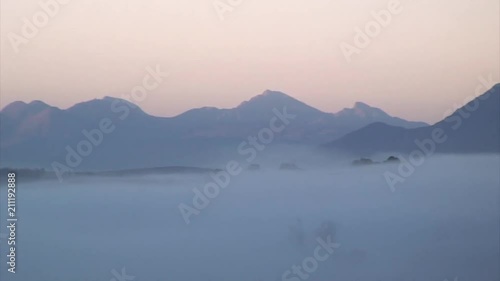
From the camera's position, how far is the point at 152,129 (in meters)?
2.97

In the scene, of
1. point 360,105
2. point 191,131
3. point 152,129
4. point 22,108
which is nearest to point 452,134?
point 360,105

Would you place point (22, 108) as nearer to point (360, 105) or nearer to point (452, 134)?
point (360, 105)

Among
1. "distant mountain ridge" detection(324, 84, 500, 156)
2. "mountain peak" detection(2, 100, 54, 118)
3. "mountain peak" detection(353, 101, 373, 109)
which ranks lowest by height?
"distant mountain ridge" detection(324, 84, 500, 156)

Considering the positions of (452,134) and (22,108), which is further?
(452,134)

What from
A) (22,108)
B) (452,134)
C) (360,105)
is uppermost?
(22,108)

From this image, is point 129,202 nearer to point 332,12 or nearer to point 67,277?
point 67,277

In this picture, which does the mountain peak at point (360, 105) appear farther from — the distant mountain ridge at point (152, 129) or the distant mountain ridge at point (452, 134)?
the distant mountain ridge at point (452, 134)

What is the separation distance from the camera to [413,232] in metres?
3.15

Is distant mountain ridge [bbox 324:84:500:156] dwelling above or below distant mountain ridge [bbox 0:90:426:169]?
below

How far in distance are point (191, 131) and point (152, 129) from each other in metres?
0.22

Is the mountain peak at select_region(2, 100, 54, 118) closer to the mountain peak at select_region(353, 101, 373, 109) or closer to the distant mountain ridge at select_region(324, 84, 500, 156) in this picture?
the distant mountain ridge at select_region(324, 84, 500, 156)

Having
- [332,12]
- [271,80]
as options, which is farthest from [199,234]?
[332,12]

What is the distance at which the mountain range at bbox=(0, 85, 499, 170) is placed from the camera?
9.46 ft

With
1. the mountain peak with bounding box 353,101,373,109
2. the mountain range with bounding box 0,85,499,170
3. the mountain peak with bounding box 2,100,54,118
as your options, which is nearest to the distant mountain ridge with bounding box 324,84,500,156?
the mountain range with bounding box 0,85,499,170
